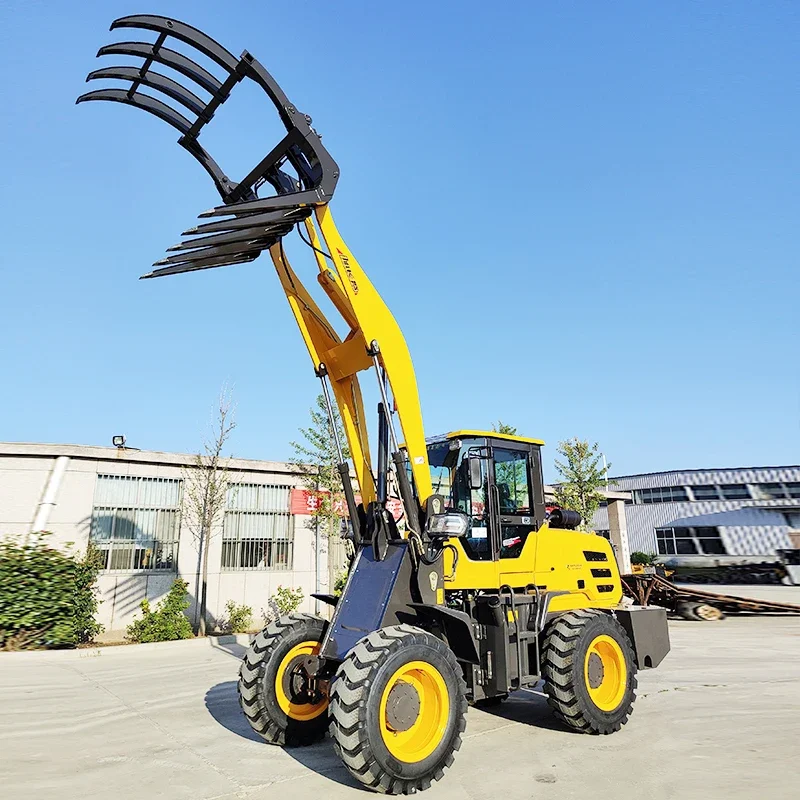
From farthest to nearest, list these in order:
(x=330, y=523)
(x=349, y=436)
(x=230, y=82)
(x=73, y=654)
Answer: (x=330, y=523) < (x=73, y=654) < (x=349, y=436) < (x=230, y=82)

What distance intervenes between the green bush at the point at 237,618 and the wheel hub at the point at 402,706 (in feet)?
38.5

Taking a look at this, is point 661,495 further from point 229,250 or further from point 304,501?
point 229,250

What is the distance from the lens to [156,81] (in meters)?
5.93

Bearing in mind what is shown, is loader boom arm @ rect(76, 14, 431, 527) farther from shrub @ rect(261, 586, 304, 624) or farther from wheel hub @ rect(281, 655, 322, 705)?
shrub @ rect(261, 586, 304, 624)

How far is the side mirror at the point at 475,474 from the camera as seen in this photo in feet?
19.9

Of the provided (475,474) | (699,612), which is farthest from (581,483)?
(475,474)

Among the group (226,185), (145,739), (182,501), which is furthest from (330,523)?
(226,185)

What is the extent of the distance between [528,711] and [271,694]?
3.38 metres

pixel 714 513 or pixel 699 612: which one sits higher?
pixel 714 513

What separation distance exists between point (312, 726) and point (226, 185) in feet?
18.4

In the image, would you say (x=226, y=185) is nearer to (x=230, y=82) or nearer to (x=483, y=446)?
(x=230, y=82)

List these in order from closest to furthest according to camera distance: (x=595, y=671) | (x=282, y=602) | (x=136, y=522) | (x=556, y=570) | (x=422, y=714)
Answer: (x=422, y=714) < (x=595, y=671) < (x=556, y=570) < (x=136, y=522) < (x=282, y=602)

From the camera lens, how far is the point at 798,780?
195 inches

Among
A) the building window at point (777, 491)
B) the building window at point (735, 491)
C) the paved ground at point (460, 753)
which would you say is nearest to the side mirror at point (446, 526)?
the paved ground at point (460, 753)
